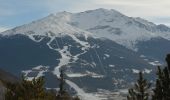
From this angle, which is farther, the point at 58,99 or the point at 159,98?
the point at 58,99

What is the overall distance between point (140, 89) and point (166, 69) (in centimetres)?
1866

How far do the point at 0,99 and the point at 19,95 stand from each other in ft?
107

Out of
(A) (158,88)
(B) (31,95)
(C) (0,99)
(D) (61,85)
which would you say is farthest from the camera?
(D) (61,85)

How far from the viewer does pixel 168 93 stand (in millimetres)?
60875

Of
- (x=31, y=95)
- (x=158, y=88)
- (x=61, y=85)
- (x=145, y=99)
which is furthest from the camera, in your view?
(x=61, y=85)

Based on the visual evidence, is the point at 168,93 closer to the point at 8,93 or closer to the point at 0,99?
the point at 8,93

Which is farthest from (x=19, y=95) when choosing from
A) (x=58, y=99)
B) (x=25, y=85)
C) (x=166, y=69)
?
(x=58, y=99)

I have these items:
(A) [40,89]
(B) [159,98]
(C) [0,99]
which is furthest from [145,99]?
(C) [0,99]

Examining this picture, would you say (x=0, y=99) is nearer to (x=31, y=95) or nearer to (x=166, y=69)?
(x=31, y=95)

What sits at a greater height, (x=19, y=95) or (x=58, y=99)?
(x=19, y=95)

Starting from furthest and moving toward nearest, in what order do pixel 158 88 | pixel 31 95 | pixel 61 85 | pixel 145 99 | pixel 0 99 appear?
pixel 61 85, pixel 0 99, pixel 145 99, pixel 158 88, pixel 31 95

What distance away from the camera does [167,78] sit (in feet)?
198

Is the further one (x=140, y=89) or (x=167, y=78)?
(x=140, y=89)

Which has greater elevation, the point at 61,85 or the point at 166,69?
the point at 166,69
